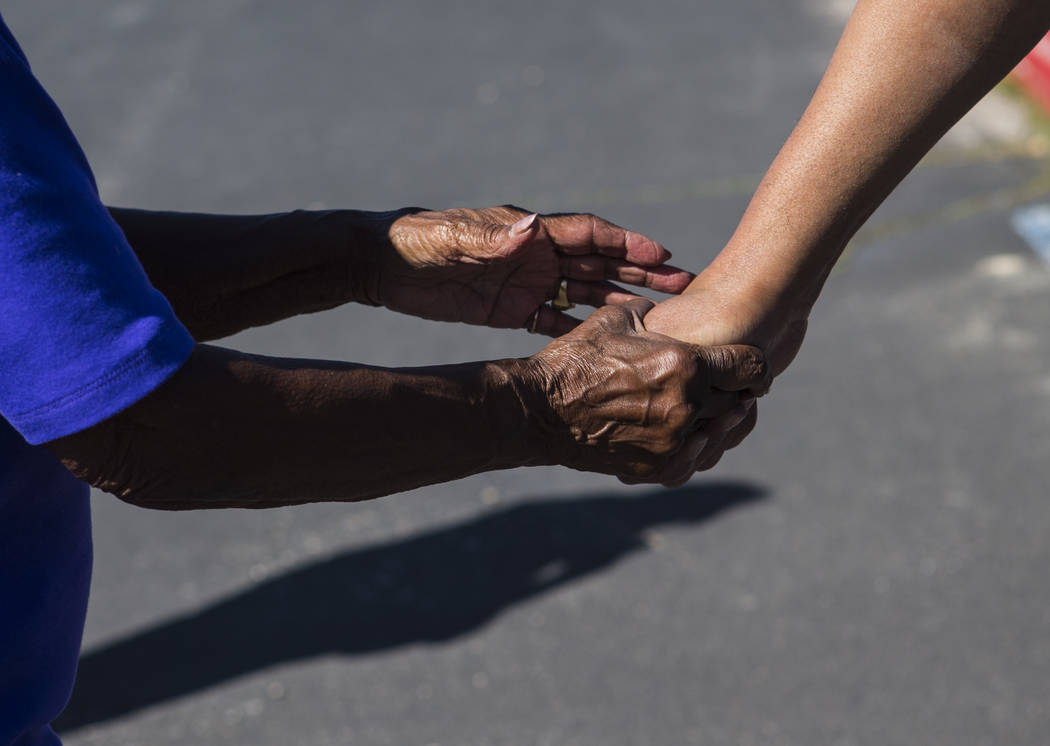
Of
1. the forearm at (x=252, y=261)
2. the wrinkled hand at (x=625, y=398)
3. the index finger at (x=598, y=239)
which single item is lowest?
the forearm at (x=252, y=261)

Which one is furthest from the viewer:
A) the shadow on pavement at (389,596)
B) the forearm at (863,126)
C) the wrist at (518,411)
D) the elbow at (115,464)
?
the shadow on pavement at (389,596)

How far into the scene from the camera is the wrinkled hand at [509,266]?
206cm

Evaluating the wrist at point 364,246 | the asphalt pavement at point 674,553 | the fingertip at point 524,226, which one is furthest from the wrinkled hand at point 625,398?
the asphalt pavement at point 674,553

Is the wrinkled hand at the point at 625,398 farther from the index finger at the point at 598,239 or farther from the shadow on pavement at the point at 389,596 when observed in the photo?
the shadow on pavement at the point at 389,596

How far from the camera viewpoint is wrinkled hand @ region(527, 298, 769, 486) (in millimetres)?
1695

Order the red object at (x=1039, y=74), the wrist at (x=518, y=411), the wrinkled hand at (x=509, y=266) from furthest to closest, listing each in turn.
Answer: the red object at (x=1039, y=74)
the wrinkled hand at (x=509, y=266)
the wrist at (x=518, y=411)

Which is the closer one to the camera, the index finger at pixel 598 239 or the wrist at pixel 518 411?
the wrist at pixel 518 411

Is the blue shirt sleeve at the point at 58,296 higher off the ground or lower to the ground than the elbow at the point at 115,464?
higher

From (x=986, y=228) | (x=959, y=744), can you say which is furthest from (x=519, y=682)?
(x=986, y=228)

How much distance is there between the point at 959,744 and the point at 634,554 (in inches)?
40.4

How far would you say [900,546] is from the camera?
3.43 meters

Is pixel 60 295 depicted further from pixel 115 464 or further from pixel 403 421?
pixel 403 421

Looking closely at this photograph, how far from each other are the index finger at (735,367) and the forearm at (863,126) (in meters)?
0.15

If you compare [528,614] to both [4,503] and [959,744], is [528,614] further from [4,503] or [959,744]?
[4,503]
